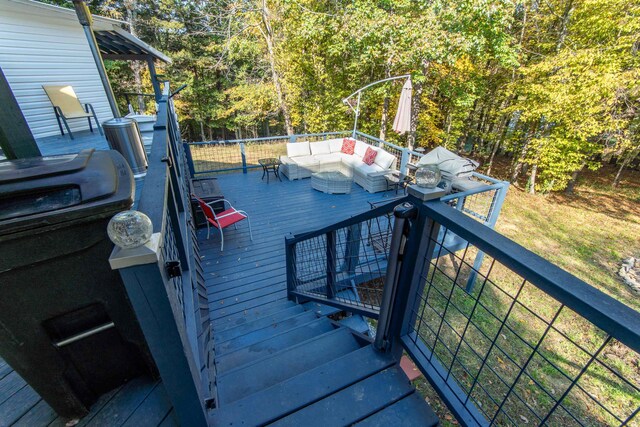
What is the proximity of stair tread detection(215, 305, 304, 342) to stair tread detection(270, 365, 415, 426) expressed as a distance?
1.84 m

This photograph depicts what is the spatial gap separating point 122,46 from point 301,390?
8373 mm

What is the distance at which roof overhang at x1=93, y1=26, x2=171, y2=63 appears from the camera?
554 centimetres

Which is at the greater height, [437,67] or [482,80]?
[437,67]

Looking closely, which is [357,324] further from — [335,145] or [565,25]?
[565,25]

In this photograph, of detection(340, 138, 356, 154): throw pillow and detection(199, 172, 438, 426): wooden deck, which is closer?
detection(199, 172, 438, 426): wooden deck

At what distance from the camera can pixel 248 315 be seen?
3555 millimetres

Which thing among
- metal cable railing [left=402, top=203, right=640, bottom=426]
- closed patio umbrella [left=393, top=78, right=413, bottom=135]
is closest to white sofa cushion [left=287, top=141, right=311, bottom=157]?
closed patio umbrella [left=393, top=78, right=413, bottom=135]

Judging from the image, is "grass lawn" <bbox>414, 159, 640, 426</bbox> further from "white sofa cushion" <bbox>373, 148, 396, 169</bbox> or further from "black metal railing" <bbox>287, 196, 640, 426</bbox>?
"white sofa cushion" <bbox>373, 148, 396, 169</bbox>

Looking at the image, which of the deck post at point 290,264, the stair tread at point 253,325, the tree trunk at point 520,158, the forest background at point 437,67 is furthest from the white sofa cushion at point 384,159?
the tree trunk at point 520,158

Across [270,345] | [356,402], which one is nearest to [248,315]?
[270,345]

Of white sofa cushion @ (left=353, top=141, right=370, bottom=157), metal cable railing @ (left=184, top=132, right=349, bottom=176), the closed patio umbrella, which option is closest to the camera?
the closed patio umbrella

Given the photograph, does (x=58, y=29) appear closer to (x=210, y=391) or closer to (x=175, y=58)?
(x=210, y=391)

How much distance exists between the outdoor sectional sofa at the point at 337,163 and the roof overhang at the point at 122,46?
3.97m

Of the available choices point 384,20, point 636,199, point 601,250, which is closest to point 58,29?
point 384,20
